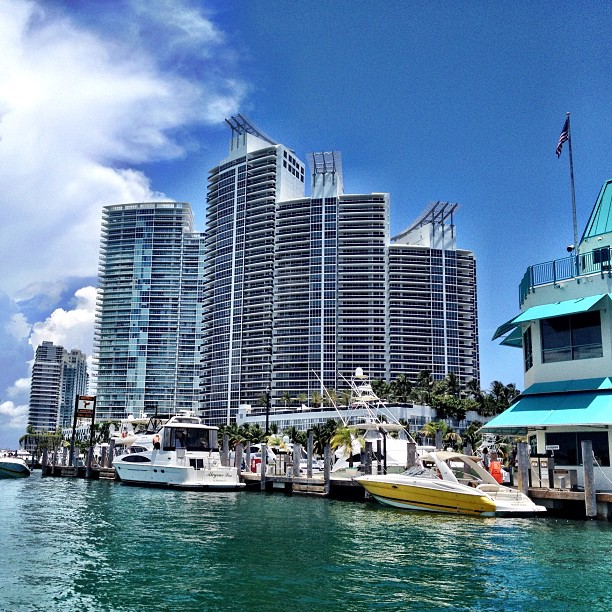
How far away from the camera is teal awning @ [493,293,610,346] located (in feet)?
95.6

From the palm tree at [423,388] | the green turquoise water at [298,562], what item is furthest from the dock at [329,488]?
the palm tree at [423,388]

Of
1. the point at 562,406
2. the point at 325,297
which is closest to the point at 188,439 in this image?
the point at 562,406

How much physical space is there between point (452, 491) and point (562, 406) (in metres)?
6.13

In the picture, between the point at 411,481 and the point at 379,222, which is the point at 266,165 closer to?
the point at 379,222

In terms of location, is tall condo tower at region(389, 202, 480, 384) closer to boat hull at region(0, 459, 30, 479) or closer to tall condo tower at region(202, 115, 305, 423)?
tall condo tower at region(202, 115, 305, 423)

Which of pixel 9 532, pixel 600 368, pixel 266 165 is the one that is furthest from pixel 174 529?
pixel 266 165

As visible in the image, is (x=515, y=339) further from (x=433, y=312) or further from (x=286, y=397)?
(x=433, y=312)

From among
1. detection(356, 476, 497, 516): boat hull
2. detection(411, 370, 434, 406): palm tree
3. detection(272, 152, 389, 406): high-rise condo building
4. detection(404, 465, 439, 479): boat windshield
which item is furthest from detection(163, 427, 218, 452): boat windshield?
detection(272, 152, 389, 406): high-rise condo building

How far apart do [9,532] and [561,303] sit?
25.4m

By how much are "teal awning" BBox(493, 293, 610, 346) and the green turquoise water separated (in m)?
9.15

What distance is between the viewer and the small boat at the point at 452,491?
1121 inches

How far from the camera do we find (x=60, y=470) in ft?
223

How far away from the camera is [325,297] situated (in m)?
165

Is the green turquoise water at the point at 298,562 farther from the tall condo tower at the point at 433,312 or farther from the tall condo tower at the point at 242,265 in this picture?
the tall condo tower at the point at 242,265
